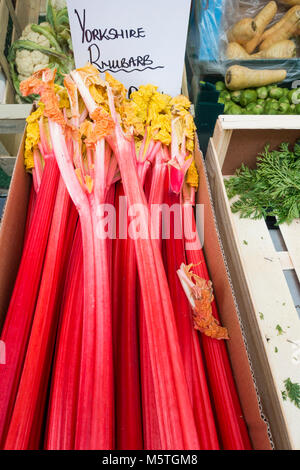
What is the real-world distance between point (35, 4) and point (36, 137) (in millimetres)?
2051

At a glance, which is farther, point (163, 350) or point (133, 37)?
point (133, 37)

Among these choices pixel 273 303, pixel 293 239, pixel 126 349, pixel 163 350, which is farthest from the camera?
pixel 293 239

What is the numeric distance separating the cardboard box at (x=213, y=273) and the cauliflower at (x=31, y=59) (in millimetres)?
1131

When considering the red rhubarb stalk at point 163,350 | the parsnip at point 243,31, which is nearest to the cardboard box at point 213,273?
the red rhubarb stalk at point 163,350

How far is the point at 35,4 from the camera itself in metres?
2.65

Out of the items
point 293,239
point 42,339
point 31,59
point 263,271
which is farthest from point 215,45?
point 42,339

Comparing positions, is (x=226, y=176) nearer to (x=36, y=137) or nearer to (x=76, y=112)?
(x=76, y=112)

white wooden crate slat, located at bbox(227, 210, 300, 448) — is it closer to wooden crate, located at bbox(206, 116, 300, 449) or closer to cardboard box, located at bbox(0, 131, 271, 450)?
wooden crate, located at bbox(206, 116, 300, 449)

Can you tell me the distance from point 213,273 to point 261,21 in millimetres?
2140

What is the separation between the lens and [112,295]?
1.18m

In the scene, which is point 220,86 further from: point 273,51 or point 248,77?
point 273,51

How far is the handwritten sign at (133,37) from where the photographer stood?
1397mm
